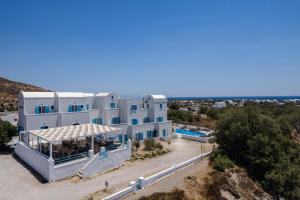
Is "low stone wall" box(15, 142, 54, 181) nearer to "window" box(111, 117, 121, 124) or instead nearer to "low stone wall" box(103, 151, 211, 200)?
"low stone wall" box(103, 151, 211, 200)

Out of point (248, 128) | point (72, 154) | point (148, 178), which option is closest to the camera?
point (148, 178)

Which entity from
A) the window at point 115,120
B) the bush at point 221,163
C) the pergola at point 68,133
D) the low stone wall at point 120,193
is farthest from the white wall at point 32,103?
the bush at point 221,163

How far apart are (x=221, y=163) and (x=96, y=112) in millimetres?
17491

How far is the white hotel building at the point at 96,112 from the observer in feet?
94.2

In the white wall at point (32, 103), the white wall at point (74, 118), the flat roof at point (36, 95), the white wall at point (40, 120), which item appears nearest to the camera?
the white wall at point (40, 120)

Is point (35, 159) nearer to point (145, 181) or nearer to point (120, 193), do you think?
point (120, 193)

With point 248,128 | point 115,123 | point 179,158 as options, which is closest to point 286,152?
point 248,128

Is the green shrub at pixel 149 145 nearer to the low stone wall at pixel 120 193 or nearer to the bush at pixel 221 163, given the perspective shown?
the bush at pixel 221 163

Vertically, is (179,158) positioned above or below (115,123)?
below

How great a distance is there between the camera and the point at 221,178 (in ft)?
83.7

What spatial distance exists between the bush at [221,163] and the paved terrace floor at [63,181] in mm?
3891

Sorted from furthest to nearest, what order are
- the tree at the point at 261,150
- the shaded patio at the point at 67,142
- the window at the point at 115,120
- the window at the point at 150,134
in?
the window at the point at 150,134 → the window at the point at 115,120 → the tree at the point at 261,150 → the shaded patio at the point at 67,142

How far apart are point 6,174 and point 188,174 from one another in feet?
56.5

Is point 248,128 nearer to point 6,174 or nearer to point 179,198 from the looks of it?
point 179,198
